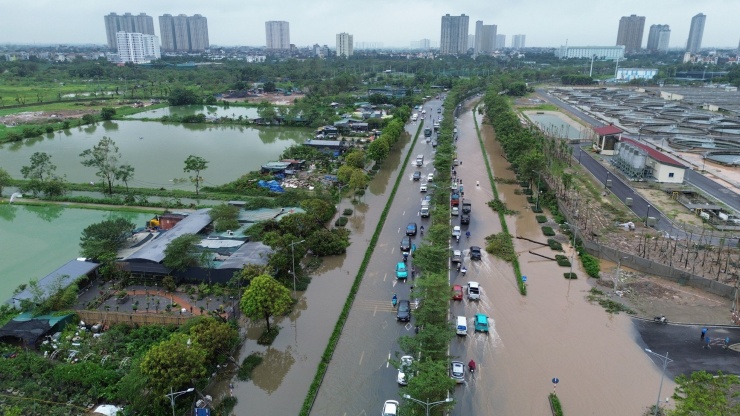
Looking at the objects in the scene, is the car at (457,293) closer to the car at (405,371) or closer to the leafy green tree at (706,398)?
the car at (405,371)

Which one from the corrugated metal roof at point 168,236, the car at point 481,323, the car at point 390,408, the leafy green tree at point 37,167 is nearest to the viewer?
the car at point 390,408

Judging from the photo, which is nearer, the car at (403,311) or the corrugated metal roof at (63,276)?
the car at (403,311)

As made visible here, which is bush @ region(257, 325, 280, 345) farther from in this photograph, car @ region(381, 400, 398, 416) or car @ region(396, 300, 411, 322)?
car @ region(381, 400, 398, 416)

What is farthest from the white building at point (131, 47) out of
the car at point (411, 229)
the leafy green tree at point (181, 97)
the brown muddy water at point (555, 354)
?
the brown muddy water at point (555, 354)

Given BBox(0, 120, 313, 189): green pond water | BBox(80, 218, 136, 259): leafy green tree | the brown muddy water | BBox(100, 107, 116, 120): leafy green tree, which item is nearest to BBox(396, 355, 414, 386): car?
the brown muddy water

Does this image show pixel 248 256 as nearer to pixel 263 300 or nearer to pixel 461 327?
pixel 263 300

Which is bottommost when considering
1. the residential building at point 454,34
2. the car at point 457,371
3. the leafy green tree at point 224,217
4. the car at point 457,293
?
the car at point 457,371

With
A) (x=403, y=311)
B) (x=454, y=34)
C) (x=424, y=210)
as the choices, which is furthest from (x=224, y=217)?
(x=454, y=34)
